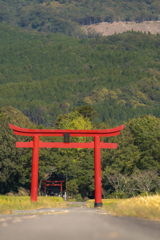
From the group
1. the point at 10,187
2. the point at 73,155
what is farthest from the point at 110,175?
the point at 10,187

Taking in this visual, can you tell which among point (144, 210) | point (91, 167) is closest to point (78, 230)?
point (144, 210)

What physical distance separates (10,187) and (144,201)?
4396 centimetres

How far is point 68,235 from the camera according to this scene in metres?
12.1

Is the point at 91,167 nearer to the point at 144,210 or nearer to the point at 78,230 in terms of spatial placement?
the point at 144,210

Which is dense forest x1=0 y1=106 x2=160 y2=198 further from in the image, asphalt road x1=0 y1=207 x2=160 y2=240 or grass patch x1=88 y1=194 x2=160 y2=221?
asphalt road x1=0 y1=207 x2=160 y2=240

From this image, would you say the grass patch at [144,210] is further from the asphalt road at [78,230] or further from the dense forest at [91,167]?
the dense forest at [91,167]

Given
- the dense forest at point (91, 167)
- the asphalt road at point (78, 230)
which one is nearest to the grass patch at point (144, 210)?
the asphalt road at point (78, 230)

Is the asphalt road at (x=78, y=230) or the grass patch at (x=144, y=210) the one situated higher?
the grass patch at (x=144, y=210)

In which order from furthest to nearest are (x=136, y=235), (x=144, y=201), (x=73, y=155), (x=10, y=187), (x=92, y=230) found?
1. (x=73, y=155)
2. (x=10, y=187)
3. (x=144, y=201)
4. (x=92, y=230)
5. (x=136, y=235)

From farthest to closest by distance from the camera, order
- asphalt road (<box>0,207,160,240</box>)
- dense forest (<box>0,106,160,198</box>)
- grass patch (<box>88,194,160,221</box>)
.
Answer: dense forest (<box>0,106,160,198</box>), grass patch (<box>88,194,160,221</box>), asphalt road (<box>0,207,160,240</box>)

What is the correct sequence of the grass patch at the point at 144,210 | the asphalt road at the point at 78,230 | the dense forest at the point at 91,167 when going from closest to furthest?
the asphalt road at the point at 78,230 → the grass patch at the point at 144,210 → the dense forest at the point at 91,167

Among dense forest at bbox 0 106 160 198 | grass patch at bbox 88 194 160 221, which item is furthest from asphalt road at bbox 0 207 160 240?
dense forest at bbox 0 106 160 198

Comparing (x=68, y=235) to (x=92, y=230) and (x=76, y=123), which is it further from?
(x=76, y=123)

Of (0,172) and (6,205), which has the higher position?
(0,172)
